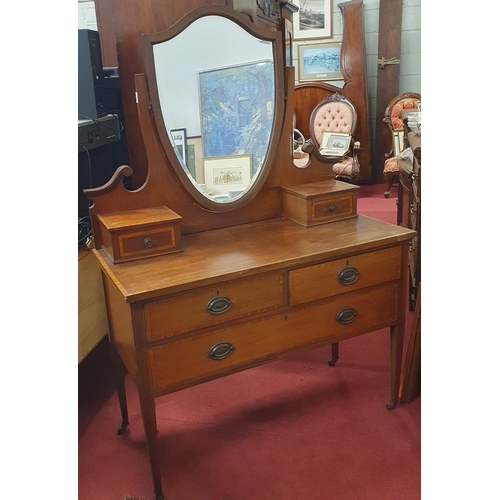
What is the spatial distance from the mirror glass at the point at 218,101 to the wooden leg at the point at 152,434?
2.49 feet

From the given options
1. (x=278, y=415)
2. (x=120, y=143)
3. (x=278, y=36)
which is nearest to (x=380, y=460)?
(x=278, y=415)

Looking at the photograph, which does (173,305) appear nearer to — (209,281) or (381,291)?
(209,281)

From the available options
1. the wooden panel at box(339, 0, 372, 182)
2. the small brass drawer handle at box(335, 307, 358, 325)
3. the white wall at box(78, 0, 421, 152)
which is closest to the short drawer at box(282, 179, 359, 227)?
the small brass drawer handle at box(335, 307, 358, 325)

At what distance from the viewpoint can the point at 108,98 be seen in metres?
2.46

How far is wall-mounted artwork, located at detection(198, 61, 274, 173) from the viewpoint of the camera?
1.83 m

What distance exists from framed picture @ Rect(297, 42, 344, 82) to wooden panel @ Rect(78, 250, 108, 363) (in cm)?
442

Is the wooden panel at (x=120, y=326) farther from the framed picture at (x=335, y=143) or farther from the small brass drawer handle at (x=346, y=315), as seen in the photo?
the framed picture at (x=335, y=143)

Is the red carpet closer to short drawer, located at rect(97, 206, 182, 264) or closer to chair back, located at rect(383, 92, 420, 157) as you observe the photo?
short drawer, located at rect(97, 206, 182, 264)

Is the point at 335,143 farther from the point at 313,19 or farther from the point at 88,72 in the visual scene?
the point at 88,72

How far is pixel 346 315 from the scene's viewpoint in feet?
6.16

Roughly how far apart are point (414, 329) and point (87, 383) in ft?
4.96

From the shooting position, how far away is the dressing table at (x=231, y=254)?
158 cm

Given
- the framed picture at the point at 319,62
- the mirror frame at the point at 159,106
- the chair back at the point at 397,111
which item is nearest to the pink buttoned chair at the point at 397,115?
the chair back at the point at 397,111

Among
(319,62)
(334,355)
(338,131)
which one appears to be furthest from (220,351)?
(319,62)
